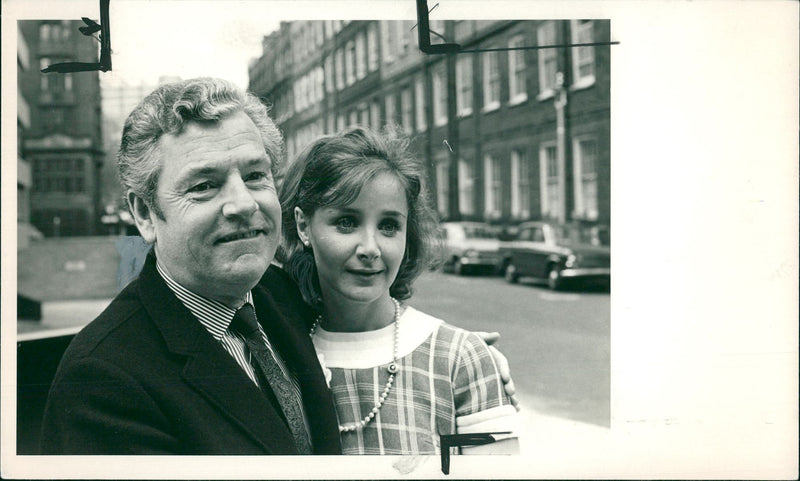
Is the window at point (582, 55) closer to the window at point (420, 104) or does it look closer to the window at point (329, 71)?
the window at point (420, 104)

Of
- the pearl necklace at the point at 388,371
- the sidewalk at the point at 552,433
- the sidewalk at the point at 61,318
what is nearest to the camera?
the pearl necklace at the point at 388,371

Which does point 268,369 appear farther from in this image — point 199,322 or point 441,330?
point 441,330

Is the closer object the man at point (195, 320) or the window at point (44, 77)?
the man at point (195, 320)

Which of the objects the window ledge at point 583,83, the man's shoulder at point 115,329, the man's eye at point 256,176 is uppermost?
the window ledge at point 583,83

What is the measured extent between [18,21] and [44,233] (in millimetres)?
869

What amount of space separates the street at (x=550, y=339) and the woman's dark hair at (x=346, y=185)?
0.98 feet

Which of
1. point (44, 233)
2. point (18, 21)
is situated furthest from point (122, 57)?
point (44, 233)

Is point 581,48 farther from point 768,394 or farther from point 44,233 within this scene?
point 44,233

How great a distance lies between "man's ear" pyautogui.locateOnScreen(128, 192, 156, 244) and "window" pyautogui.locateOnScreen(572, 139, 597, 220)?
161 centimetres

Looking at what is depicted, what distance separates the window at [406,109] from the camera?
8.82 ft

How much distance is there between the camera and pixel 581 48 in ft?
9.22

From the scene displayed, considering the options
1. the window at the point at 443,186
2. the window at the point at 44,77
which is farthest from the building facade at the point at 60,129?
the window at the point at 443,186

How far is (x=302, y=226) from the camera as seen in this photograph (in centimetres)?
246

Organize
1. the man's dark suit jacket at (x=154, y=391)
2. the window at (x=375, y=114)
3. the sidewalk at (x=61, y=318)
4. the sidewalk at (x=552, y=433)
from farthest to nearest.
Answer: the sidewalk at (x=552, y=433), the sidewalk at (x=61, y=318), the window at (x=375, y=114), the man's dark suit jacket at (x=154, y=391)
